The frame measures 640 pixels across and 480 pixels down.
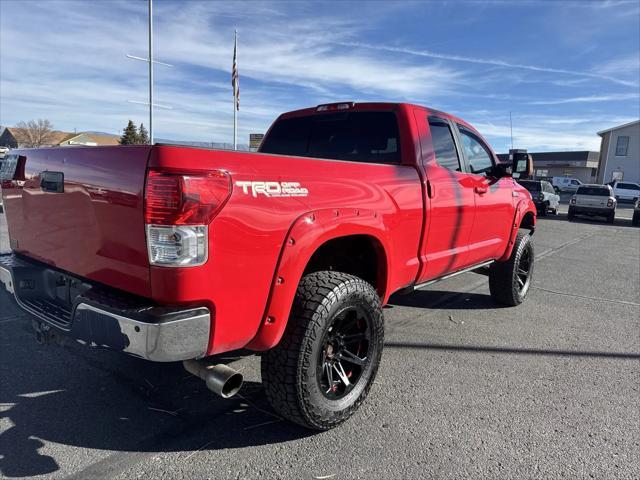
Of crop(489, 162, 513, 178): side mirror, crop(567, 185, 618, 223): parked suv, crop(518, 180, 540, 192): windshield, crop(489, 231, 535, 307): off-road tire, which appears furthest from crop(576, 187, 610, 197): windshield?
crop(489, 162, 513, 178): side mirror

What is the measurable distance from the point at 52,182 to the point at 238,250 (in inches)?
49.2

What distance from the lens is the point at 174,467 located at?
2.40 metres

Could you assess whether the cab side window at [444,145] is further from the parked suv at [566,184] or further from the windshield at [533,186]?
the parked suv at [566,184]

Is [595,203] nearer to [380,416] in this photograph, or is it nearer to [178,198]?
[380,416]

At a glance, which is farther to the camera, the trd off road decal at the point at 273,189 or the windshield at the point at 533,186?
the windshield at the point at 533,186

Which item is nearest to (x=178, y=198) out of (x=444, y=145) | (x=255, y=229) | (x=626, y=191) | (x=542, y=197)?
(x=255, y=229)

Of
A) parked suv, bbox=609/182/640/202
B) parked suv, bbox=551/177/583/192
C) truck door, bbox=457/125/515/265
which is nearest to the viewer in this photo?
truck door, bbox=457/125/515/265

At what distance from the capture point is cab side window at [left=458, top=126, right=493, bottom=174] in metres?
4.43

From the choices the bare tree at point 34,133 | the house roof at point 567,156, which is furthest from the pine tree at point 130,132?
the house roof at point 567,156

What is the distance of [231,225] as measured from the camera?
2.09 metres

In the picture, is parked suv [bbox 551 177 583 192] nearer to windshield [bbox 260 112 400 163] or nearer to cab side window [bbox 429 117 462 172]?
cab side window [bbox 429 117 462 172]

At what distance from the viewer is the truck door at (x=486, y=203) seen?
438cm

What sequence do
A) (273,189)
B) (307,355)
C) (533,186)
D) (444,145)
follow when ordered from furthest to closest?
(533,186), (444,145), (307,355), (273,189)

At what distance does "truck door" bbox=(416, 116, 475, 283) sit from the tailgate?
7.21 ft
